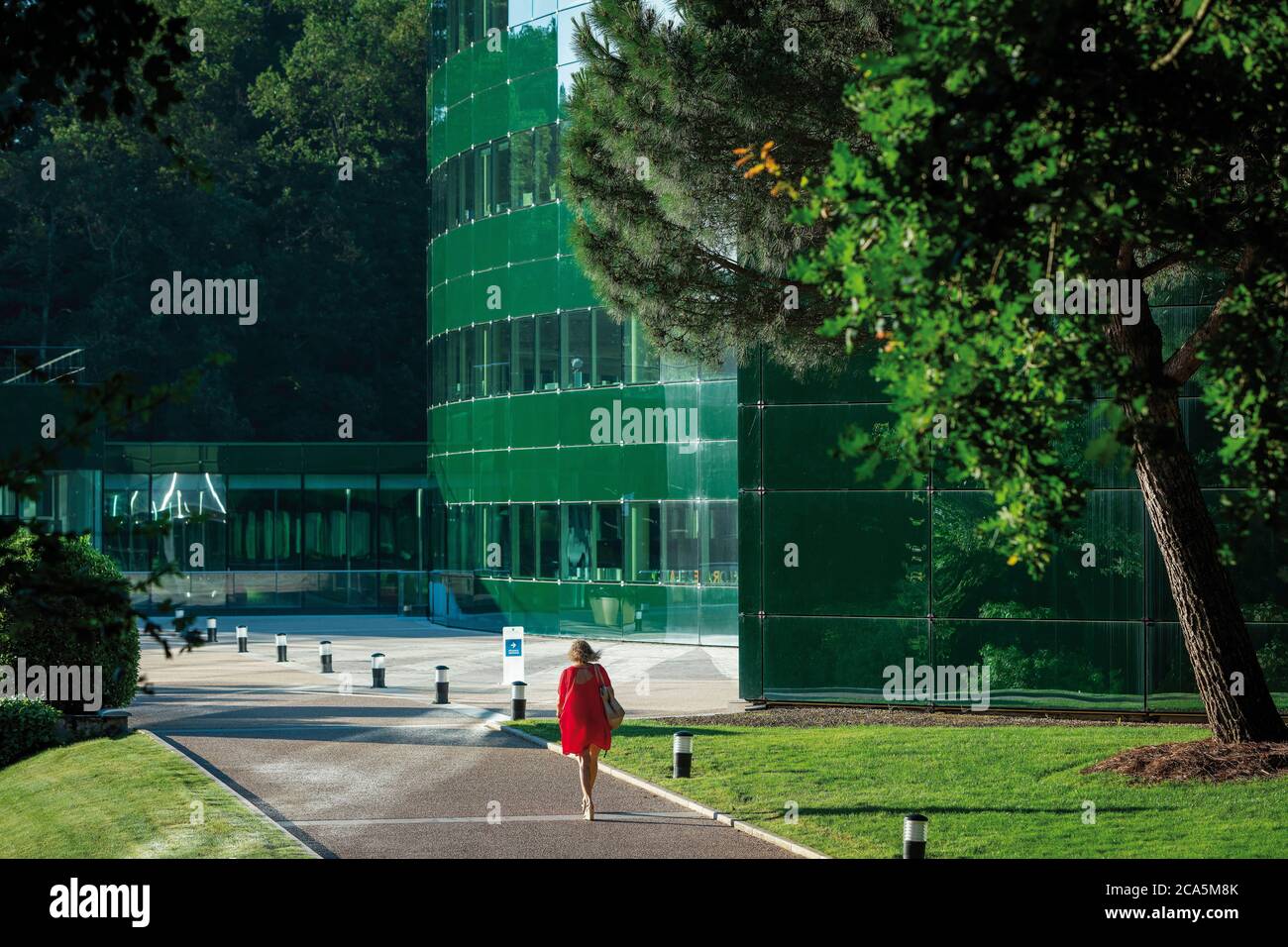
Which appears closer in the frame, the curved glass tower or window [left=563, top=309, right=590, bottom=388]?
the curved glass tower

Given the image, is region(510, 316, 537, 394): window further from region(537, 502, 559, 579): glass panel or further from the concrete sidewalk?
the concrete sidewalk

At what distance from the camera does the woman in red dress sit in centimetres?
1352

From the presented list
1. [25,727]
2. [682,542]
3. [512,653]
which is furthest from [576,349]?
[25,727]

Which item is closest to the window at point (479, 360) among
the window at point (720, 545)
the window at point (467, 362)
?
the window at point (467, 362)

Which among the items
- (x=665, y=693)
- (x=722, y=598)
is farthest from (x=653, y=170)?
(x=722, y=598)

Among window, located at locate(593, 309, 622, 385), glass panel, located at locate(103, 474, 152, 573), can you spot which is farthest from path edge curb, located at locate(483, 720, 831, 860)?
glass panel, located at locate(103, 474, 152, 573)

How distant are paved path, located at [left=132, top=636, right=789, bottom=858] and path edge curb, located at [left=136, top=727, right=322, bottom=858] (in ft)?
0.36

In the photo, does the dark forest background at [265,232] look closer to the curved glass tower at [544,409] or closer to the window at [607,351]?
the curved glass tower at [544,409]

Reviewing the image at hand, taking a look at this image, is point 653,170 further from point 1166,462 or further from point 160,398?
point 160,398

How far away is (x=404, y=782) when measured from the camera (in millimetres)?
15445

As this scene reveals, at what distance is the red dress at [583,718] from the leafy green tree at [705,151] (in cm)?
461

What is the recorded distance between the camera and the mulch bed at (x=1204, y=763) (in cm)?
1412

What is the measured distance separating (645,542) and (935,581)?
13.5 meters

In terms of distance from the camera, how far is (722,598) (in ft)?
107
